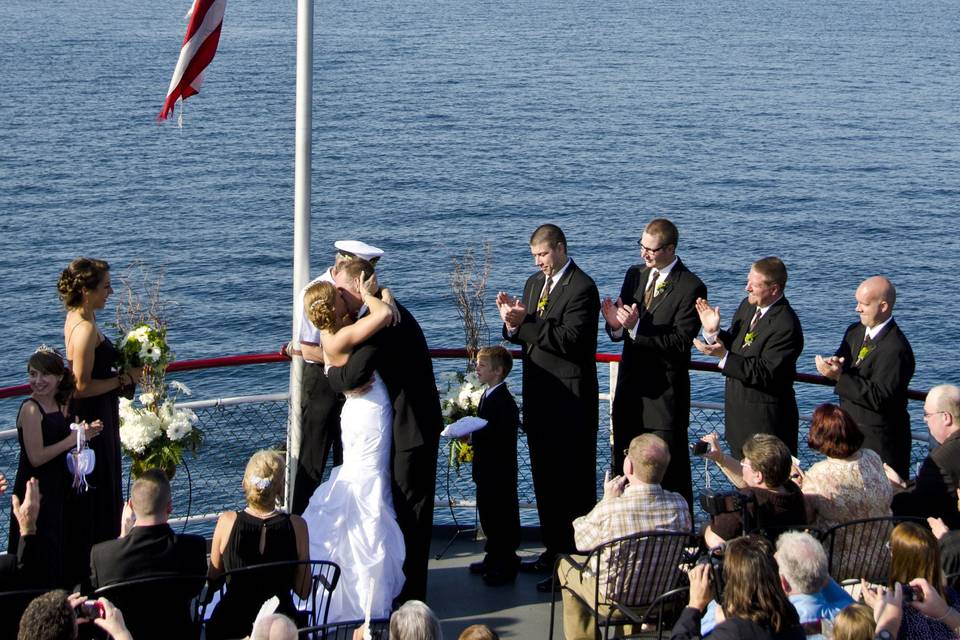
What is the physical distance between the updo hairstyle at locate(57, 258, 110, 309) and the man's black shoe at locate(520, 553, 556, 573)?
3.45m

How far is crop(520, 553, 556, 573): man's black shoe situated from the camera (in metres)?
9.02

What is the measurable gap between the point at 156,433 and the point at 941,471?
198 inches

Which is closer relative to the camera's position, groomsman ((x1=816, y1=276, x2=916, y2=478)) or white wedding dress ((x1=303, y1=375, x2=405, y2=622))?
white wedding dress ((x1=303, y1=375, x2=405, y2=622))

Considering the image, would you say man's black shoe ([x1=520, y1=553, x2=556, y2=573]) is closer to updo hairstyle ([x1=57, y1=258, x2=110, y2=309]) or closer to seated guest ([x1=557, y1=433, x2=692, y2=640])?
seated guest ([x1=557, y1=433, x2=692, y2=640])

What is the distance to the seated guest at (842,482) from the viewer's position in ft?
24.6

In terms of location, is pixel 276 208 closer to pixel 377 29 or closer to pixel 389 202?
pixel 389 202

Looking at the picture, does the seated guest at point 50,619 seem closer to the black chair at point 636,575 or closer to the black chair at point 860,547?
the black chair at point 636,575

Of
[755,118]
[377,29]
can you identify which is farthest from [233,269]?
[377,29]

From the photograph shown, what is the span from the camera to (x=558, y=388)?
360 inches

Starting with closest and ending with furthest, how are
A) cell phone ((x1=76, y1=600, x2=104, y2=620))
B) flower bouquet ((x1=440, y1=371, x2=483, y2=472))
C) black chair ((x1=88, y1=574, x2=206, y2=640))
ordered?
cell phone ((x1=76, y1=600, x2=104, y2=620)), black chair ((x1=88, y1=574, x2=206, y2=640)), flower bouquet ((x1=440, y1=371, x2=483, y2=472))

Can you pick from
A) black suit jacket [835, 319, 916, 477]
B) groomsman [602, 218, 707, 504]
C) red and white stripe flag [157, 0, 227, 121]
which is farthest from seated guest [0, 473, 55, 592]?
black suit jacket [835, 319, 916, 477]

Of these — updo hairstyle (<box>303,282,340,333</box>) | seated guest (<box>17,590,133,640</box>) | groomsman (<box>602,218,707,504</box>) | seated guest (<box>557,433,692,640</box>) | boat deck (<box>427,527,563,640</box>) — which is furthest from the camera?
groomsman (<box>602,218,707,504</box>)

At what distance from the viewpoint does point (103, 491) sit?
8.52 m

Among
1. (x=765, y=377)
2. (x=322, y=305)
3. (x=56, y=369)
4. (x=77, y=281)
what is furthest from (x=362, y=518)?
(x=765, y=377)
